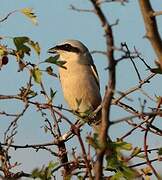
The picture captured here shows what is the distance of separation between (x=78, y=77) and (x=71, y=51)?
52 centimetres

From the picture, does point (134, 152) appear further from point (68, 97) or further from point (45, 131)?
point (68, 97)

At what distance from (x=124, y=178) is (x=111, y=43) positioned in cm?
90

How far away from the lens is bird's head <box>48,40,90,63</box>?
689 cm

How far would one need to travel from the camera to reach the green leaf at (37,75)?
8.63ft

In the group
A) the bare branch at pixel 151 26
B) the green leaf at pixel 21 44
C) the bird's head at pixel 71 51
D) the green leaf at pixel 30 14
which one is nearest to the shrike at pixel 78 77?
the bird's head at pixel 71 51

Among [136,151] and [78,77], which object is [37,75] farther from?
[78,77]

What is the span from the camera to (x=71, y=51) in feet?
22.9

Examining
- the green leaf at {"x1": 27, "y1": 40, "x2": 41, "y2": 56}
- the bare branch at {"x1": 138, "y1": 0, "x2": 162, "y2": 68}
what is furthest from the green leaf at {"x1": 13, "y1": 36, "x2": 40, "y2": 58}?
the bare branch at {"x1": 138, "y1": 0, "x2": 162, "y2": 68}

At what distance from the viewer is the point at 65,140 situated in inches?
138

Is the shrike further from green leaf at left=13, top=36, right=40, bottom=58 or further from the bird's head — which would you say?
green leaf at left=13, top=36, right=40, bottom=58

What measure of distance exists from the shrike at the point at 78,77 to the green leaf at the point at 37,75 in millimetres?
3598

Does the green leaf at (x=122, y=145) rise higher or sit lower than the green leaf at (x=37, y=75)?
lower

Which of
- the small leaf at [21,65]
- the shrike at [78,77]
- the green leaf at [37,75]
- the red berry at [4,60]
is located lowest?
the green leaf at [37,75]

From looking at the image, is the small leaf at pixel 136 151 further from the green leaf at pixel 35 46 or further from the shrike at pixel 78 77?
the shrike at pixel 78 77
